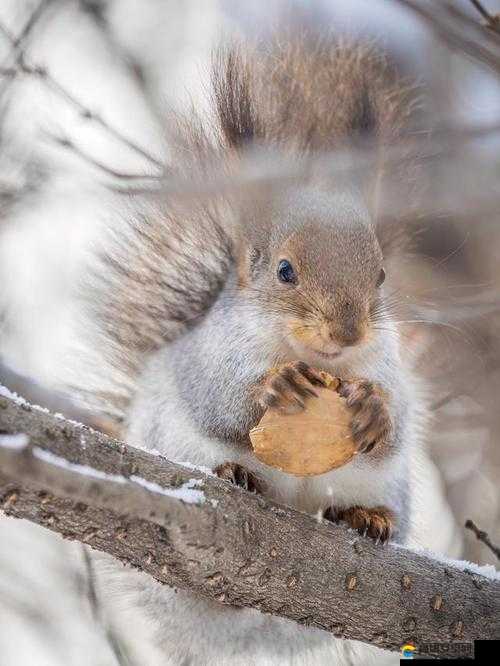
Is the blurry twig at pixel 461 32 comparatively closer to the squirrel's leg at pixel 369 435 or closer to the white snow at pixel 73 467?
the squirrel's leg at pixel 369 435

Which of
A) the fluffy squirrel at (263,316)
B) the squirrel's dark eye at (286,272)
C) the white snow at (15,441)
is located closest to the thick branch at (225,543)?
the white snow at (15,441)

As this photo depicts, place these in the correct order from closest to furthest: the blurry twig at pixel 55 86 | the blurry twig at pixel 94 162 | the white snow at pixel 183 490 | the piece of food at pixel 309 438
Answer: the white snow at pixel 183 490, the piece of food at pixel 309 438, the blurry twig at pixel 94 162, the blurry twig at pixel 55 86

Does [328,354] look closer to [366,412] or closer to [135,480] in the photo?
[366,412]

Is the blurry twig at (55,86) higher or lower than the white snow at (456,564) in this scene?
higher

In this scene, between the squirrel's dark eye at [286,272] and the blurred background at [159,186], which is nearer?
the squirrel's dark eye at [286,272]

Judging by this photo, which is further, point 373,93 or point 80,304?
point 80,304

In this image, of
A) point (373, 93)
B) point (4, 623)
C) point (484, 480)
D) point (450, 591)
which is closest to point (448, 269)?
point (373, 93)

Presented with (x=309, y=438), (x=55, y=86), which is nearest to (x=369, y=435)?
(x=309, y=438)

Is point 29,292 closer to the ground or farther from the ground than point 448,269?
closer to the ground

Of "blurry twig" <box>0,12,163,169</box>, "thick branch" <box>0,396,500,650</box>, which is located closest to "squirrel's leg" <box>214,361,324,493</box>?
"thick branch" <box>0,396,500,650</box>

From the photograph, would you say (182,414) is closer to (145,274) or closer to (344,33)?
(145,274)
